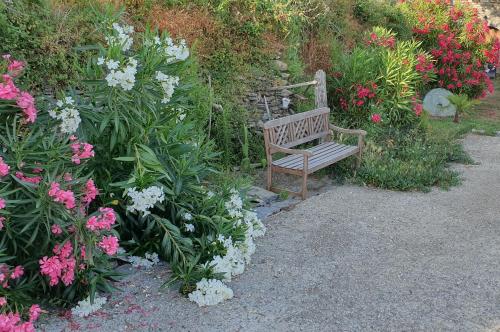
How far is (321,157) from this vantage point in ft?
22.0

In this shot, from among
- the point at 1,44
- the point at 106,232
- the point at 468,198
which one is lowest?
the point at 468,198

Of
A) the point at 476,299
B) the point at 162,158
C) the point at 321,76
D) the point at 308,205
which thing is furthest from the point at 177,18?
the point at 476,299

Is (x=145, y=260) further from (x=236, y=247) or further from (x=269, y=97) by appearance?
(x=269, y=97)

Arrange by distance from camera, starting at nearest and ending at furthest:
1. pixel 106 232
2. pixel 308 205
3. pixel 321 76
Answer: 1. pixel 106 232
2. pixel 308 205
3. pixel 321 76

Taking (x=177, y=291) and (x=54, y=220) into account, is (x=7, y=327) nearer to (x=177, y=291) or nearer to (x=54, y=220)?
(x=54, y=220)

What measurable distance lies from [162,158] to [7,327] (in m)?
1.59

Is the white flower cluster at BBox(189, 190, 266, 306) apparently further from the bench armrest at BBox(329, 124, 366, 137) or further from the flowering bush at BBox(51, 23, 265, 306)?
the bench armrest at BBox(329, 124, 366, 137)

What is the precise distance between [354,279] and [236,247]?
935 millimetres

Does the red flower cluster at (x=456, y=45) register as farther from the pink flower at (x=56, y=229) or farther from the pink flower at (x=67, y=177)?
the pink flower at (x=56, y=229)

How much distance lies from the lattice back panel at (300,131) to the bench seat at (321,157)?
0.17 metres

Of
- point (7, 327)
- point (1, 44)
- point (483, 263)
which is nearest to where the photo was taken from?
point (7, 327)

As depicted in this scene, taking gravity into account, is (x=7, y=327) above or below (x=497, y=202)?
above

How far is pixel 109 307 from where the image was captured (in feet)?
12.2

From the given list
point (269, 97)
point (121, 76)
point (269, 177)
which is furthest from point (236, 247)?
point (269, 97)
